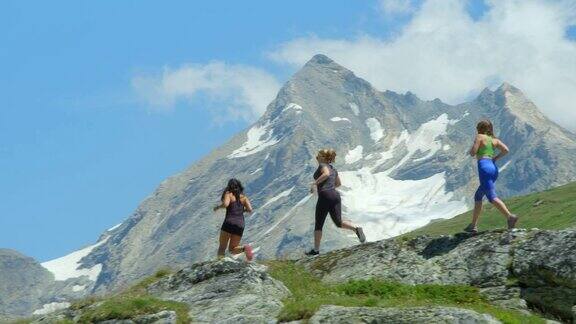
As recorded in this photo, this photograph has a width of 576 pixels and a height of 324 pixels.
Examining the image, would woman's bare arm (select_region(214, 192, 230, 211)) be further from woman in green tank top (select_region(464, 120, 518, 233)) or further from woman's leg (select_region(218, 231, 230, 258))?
woman in green tank top (select_region(464, 120, 518, 233))

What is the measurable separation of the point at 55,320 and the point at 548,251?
1167 centimetres

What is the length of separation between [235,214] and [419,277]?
226 inches

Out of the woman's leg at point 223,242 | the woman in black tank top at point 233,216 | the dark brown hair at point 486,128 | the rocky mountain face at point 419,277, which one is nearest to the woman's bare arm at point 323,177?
the woman in black tank top at point 233,216

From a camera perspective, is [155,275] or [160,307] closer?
[160,307]

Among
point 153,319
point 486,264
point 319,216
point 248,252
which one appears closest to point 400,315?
point 486,264

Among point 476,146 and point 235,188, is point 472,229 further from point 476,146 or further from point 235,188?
point 235,188

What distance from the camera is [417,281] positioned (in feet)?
79.6

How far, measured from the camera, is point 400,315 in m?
19.6

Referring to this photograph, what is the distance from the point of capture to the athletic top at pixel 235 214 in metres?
27.2

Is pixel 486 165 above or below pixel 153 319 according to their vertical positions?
above

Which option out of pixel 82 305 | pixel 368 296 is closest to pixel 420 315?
pixel 368 296

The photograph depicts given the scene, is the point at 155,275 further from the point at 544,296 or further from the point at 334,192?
the point at 544,296

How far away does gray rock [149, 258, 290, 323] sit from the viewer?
71.5ft

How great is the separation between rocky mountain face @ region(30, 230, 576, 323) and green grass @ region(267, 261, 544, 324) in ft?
1.11
